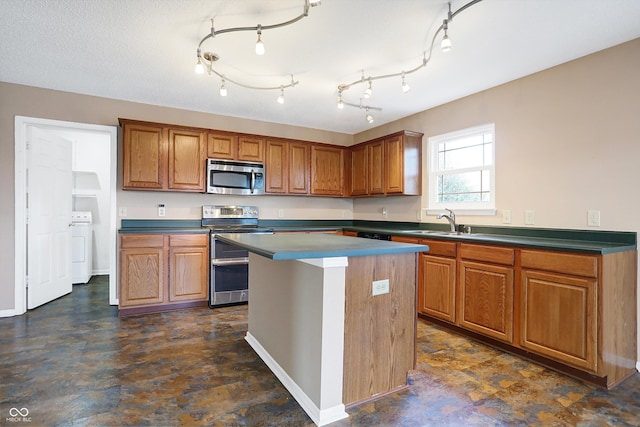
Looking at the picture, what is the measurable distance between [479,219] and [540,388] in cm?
173

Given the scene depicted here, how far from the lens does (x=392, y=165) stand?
4285 millimetres

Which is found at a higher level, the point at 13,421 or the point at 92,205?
the point at 92,205

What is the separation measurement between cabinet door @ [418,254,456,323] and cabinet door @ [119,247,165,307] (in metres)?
2.84

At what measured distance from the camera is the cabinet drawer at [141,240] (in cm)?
354

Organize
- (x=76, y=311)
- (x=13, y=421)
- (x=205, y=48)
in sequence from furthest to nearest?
(x=76, y=311) → (x=205, y=48) → (x=13, y=421)

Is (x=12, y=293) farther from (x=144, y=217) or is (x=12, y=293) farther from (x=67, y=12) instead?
(x=67, y=12)

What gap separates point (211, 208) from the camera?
4430mm

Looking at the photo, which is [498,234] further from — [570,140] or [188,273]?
[188,273]

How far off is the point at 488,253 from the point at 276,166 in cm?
292

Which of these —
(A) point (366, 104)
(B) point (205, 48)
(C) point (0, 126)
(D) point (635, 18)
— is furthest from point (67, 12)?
(D) point (635, 18)

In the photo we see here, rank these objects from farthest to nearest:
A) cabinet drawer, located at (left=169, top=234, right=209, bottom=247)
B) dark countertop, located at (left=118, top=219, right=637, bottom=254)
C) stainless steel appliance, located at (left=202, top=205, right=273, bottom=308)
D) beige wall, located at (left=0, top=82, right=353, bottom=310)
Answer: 1. stainless steel appliance, located at (left=202, top=205, right=273, bottom=308)
2. cabinet drawer, located at (left=169, top=234, right=209, bottom=247)
3. beige wall, located at (left=0, top=82, right=353, bottom=310)
4. dark countertop, located at (left=118, top=219, right=637, bottom=254)

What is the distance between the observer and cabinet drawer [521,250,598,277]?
2.16 metres

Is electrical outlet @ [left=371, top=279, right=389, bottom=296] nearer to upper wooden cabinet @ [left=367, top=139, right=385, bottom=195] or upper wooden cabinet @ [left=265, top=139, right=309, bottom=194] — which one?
upper wooden cabinet @ [left=367, top=139, right=385, bottom=195]

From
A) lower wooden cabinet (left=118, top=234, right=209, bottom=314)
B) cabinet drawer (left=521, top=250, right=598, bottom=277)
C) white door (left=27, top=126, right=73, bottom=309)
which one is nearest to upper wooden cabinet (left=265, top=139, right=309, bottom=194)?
lower wooden cabinet (left=118, top=234, right=209, bottom=314)
